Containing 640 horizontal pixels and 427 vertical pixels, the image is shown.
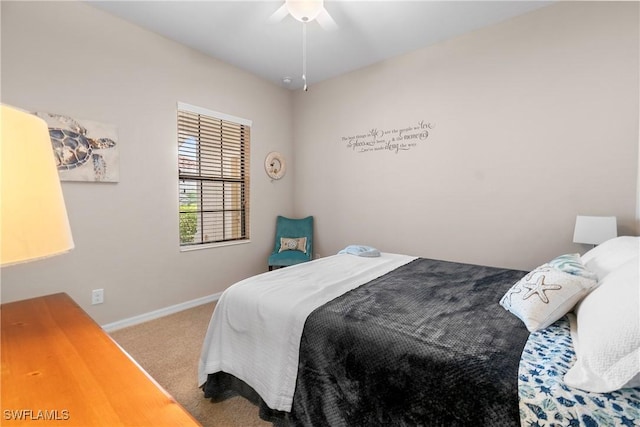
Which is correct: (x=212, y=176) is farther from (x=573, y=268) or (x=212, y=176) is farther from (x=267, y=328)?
(x=573, y=268)

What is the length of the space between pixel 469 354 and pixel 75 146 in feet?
9.82

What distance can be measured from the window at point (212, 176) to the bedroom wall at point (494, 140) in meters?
1.11

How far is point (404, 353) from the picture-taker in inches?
43.4

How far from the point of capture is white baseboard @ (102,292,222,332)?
2660 millimetres

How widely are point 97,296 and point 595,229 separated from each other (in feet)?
13.1

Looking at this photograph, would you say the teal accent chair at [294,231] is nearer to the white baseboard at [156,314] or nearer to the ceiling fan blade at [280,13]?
the white baseboard at [156,314]

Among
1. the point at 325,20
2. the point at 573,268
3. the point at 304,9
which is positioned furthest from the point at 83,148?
the point at 573,268

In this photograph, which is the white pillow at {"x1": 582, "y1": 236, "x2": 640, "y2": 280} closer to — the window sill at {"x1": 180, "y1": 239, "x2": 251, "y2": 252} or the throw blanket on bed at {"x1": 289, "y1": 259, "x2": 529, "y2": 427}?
the throw blanket on bed at {"x1": 289, "y1": 259, "x2": 529, "y2": 427}

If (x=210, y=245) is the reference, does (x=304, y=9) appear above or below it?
above

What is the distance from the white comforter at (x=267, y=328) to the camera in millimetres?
1384

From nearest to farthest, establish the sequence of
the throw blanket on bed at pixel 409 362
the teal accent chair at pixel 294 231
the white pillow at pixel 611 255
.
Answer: the throw blanket on bed at pixel 409 362 < the white pillow at pixel 611 255 < the teal accent chair at pixel 294 231

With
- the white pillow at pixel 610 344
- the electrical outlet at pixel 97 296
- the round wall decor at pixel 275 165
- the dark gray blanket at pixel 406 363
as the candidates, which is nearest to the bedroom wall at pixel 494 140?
the round wall decor at pixel 275 165

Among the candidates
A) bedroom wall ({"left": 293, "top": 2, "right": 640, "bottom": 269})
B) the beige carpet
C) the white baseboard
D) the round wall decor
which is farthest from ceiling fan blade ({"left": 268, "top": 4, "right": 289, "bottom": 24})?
the white baseboard

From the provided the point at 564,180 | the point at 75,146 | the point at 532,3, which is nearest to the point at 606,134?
the point at 564,180
